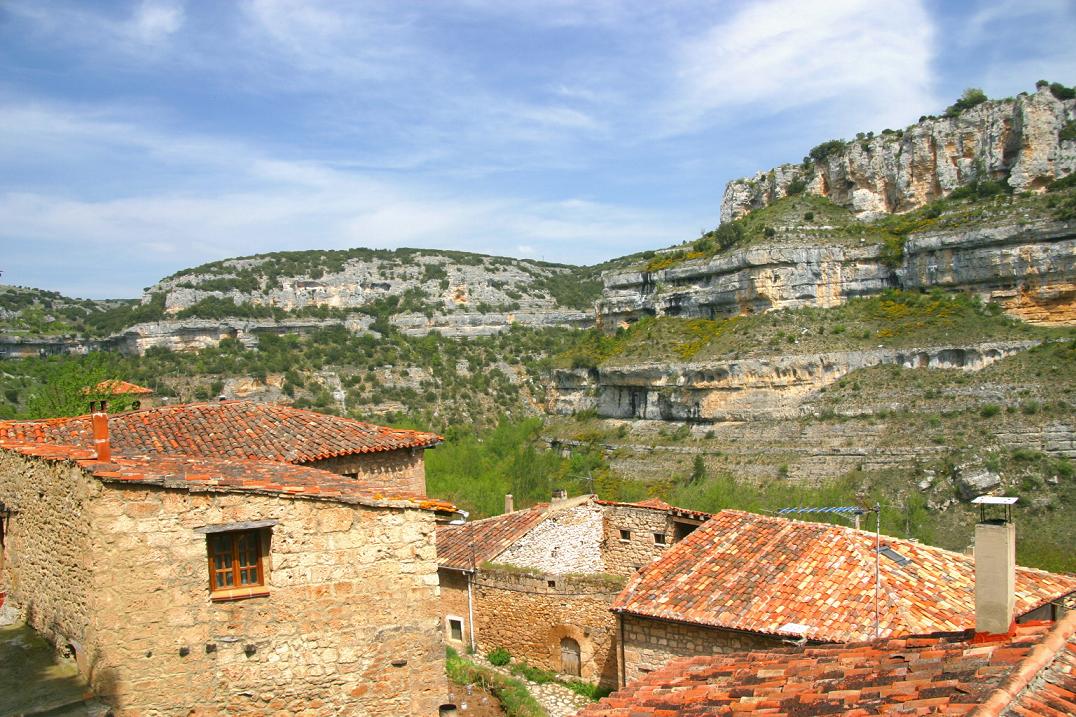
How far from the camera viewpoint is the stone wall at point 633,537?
18.1m

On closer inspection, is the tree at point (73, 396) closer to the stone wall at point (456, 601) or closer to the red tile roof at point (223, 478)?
the stone wall at point (456, 601)

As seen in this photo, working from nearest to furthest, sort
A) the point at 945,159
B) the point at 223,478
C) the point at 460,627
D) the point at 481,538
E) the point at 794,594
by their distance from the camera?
the point at 223,478
the point at 794,594
the point at 460,627
the point at 481,538
the point at 945,159

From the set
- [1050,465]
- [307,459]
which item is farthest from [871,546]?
[1050,465]

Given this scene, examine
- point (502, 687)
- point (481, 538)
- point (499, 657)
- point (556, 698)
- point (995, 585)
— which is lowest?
point (556, 698)

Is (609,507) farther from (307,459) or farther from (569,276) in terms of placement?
(569,276)

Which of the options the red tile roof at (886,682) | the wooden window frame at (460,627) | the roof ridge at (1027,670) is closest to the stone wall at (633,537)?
the wooden window frame at (460,627)

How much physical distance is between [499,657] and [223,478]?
492 inches

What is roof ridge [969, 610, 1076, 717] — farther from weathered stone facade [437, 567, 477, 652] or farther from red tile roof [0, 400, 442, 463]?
weathered stone facade [437, 567, 477, 652]

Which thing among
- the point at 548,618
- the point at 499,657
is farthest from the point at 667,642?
the point at 499,657

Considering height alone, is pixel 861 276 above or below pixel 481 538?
above

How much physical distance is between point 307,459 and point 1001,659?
944cm

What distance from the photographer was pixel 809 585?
45.0ft

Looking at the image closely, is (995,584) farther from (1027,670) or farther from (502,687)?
(502,687)

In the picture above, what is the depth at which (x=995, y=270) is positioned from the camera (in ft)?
181
